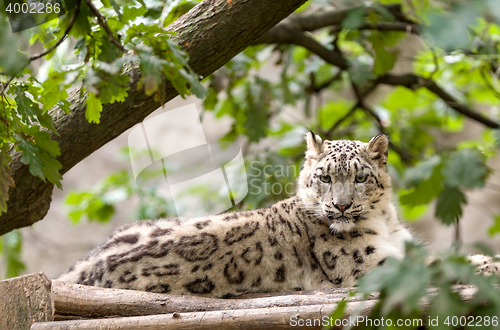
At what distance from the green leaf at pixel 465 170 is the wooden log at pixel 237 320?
34.1 inches

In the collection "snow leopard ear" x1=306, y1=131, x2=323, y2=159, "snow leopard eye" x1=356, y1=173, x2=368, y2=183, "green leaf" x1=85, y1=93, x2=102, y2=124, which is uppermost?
"green leaf" x1=85, y1=93, x2=102, y2=124

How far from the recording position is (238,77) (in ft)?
25.7

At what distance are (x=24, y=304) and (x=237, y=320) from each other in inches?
63.7

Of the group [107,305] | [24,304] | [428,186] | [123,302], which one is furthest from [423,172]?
[24,304]

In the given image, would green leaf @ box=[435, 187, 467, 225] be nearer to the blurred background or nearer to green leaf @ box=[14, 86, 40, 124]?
the blurred background

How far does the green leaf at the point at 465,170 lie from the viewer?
276 cm

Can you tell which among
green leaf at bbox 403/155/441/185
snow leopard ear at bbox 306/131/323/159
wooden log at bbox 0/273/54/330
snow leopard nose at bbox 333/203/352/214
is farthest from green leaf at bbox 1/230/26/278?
green leaf at bbox 403/155/441/185

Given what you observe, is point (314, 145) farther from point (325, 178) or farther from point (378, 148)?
point (378, 148)

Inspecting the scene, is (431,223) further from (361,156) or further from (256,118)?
(361,156)

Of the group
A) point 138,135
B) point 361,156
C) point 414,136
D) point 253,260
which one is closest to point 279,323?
point 253,260

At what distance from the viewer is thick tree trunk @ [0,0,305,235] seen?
156 inches

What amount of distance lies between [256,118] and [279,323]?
456 centimetres

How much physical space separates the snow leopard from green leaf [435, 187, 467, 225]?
0.67 metres

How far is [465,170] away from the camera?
9.23 feet
